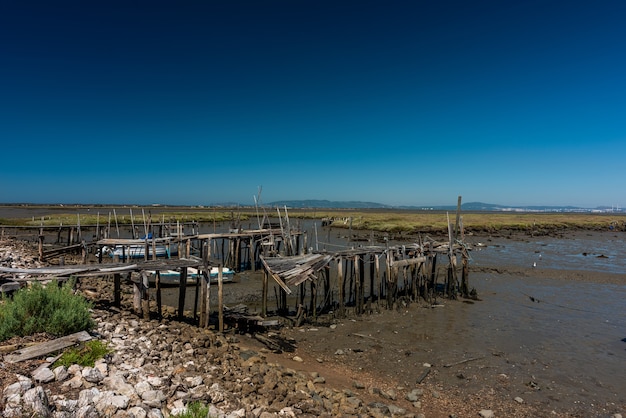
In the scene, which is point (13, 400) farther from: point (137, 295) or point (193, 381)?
point (137, 295)

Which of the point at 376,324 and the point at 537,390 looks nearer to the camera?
the point at 537,390

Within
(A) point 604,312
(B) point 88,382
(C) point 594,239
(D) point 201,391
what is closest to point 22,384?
(B) point 88,382

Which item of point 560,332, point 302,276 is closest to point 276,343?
point 302,276

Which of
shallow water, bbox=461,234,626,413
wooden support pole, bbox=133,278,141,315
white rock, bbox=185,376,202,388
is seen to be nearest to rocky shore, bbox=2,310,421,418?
white rock, bbox=185,376,202,388

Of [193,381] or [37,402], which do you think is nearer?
[37,402]

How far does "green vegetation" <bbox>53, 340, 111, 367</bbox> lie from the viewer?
6.94 metres

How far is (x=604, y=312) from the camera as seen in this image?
17266 mm

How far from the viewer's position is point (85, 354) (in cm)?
731

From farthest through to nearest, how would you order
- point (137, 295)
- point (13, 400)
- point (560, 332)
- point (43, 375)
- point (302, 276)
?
point (560, 332), point (302, 276), point (137, 295), point (43, 375), point (13, 400)

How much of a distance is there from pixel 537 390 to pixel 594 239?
49330 millimetres

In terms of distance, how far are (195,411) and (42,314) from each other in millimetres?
4645

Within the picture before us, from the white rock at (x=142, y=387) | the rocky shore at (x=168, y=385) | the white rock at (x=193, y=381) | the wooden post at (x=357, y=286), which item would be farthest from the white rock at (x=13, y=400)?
the wooden post at (x=357, y=286)

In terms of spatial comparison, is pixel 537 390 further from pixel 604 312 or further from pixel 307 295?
pixel 307 295

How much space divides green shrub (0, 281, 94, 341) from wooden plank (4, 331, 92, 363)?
469 millimetres
